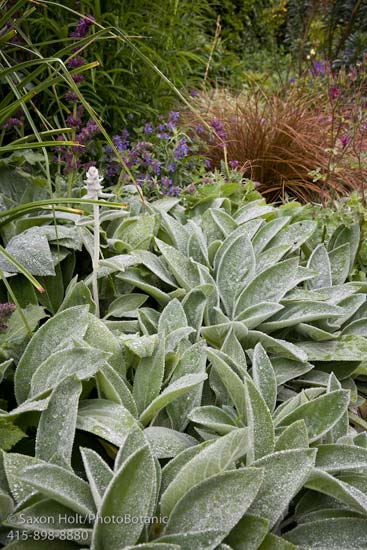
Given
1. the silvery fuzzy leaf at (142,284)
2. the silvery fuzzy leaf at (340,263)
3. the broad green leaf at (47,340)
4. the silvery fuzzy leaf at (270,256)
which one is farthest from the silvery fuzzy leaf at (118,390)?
the silvery fuzzy leaf at (340,263)

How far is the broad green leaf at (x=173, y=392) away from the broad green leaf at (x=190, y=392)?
0.09 meters

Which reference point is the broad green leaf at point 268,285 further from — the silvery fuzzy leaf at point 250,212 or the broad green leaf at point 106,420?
the broad green leaf at point 106,420

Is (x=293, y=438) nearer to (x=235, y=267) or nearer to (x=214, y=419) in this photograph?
(x=214, y=419)

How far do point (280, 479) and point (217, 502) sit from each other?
15cm

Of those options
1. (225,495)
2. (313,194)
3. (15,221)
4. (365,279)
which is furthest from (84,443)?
(313,194)

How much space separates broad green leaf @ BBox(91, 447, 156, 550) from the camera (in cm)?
103

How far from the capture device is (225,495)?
1065mm

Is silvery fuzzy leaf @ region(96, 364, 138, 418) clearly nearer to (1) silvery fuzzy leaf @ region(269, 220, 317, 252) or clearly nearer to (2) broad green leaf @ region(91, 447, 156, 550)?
(2) broad green leaf @ region(91, 447, 156, 550)

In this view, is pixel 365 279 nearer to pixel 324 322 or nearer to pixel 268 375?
pixel 324 322

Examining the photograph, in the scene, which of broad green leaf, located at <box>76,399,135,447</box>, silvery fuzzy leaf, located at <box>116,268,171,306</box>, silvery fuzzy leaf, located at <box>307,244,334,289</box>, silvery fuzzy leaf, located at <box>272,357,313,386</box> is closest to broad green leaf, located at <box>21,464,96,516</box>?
broad green leaf, located at <box>76,399,135,447</box>

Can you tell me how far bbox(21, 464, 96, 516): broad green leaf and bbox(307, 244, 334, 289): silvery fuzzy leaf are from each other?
1.20 metres

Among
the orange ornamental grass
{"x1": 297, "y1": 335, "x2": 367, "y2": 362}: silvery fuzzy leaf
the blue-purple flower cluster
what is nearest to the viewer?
{"x1": 297, "y1": 335, "x2": 367, "y2": 362}: silvery fuzzy leaf

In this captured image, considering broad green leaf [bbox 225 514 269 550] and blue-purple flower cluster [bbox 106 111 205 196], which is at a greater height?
blue-purple flower cluster [bbox 106 111 205 196]

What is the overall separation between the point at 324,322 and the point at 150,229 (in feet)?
2.21
